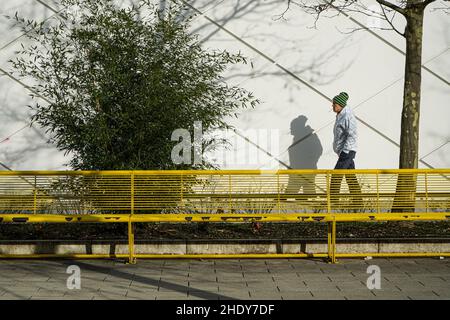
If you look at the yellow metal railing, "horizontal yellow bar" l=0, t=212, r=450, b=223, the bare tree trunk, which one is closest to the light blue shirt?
the bare tree trunk

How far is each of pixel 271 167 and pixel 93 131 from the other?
4719 mm

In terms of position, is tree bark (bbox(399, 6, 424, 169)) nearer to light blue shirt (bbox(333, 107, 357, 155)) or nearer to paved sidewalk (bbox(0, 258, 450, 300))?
light blue shirt (bbox(333, 107, 357, 155))

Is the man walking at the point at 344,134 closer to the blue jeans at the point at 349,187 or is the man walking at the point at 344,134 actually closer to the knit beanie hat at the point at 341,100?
the knit beanie hat at the point at 341,100

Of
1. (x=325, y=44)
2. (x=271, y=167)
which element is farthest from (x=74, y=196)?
(x=325, y=44)

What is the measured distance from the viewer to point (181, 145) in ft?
39.4

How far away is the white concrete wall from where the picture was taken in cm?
1562

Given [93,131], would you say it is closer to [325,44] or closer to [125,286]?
[125,286]

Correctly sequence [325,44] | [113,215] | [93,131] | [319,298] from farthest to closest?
[325,44], [93,131], [113,215], [319,298]

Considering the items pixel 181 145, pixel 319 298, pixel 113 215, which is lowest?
pixel 319 298

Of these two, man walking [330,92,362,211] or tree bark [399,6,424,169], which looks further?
man walking [330,92,362,211]

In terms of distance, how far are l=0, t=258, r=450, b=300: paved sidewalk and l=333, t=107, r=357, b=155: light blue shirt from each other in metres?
3.12

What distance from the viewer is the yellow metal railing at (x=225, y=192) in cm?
1130

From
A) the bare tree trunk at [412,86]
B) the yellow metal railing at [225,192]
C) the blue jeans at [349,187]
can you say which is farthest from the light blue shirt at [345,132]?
the blue jeans at [349,187]

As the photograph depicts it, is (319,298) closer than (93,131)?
Yes
